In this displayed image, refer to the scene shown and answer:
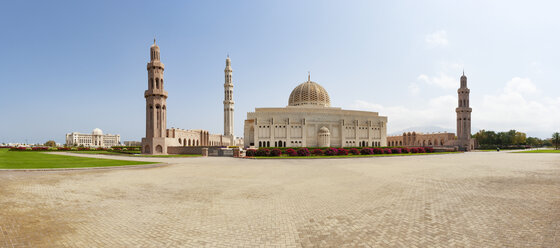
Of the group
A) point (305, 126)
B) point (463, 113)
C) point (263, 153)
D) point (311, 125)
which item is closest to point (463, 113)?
point (463, 113)

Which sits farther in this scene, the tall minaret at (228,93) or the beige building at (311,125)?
the tall minaret at (228,93)

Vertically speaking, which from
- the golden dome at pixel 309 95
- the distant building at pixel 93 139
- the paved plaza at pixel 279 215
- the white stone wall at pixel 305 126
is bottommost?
the distant building at pixel 93 139

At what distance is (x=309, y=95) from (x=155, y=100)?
118 feet

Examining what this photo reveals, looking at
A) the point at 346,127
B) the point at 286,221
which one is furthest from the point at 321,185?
the point at 346,127

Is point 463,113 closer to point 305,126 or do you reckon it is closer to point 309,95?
point 309,95

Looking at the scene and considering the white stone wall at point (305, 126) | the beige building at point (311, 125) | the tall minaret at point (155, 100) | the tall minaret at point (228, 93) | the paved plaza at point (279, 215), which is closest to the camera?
the paved plaza at point (279, 215)

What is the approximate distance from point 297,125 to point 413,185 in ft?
156

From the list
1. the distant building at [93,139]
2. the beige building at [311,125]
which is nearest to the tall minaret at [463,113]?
the beige building at [311,125]

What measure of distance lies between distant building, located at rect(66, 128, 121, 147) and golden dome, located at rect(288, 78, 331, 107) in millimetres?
105608

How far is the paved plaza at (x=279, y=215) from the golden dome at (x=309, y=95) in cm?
5536

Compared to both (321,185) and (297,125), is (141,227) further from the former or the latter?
(297,125)

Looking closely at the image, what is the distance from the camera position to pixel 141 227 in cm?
590

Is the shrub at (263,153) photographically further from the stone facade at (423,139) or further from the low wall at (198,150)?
the stone facade at (423,139)

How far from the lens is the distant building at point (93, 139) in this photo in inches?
5118
